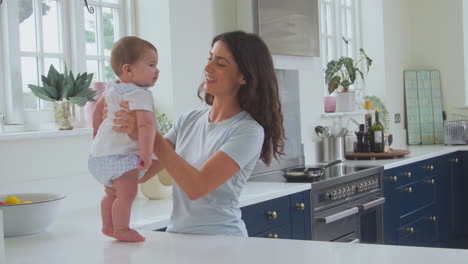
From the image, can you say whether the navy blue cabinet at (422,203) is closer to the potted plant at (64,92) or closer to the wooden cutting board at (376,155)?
the wooden cutting board at (376,155)

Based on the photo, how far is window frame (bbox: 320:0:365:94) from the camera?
5.12 metres

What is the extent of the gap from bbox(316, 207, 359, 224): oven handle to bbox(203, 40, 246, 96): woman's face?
1.52 metres

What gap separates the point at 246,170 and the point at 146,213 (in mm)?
722

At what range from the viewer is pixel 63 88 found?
2629 mm

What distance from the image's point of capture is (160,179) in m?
2.73

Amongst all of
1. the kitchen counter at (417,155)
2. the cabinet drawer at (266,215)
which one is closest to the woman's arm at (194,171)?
the cabinet drawer at (266,215)

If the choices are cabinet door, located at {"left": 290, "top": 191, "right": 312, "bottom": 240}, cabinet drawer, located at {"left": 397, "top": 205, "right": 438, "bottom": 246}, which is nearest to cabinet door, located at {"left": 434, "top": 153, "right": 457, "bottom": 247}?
cabinet drawer, located at {"left": 397, "top": 205, "right": 438, "bottom": 246}

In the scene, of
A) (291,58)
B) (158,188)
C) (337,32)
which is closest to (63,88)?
(158,188)

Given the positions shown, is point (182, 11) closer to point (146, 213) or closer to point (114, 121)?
point (146, 213)

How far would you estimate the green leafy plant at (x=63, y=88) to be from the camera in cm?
260

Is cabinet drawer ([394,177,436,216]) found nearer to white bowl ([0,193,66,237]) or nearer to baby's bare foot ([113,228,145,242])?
white bowl ([0,193,66,237])

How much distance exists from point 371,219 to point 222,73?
227 cm

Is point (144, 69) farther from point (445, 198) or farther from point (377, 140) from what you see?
point (445, 198)

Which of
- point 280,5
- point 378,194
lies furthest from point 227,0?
point 378,194
